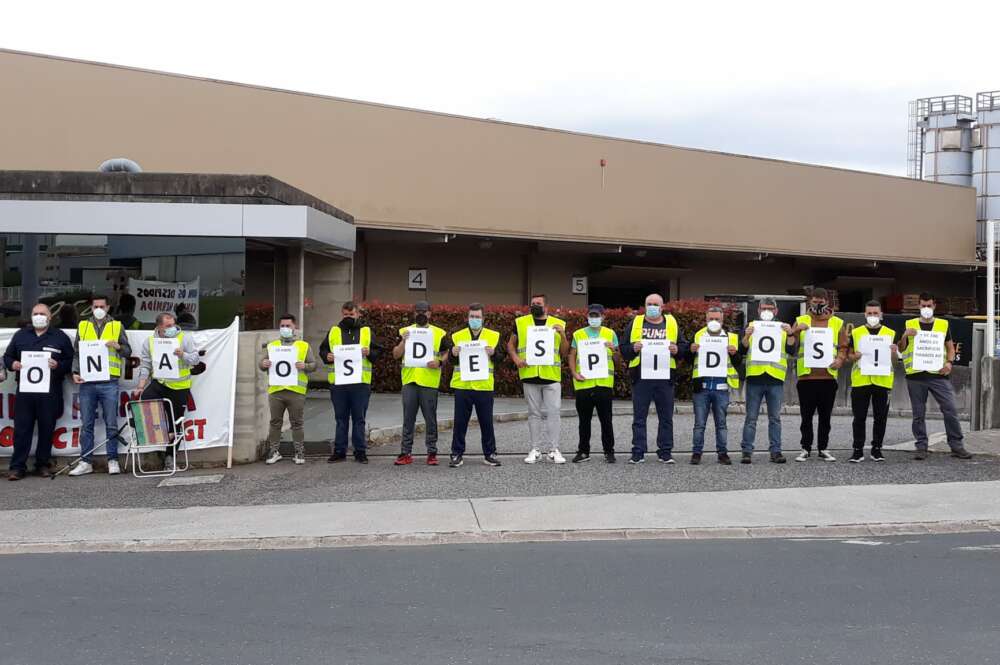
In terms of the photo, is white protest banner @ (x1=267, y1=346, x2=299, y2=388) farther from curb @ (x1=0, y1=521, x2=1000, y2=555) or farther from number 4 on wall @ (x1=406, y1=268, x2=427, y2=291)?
number 4 on wall @ (x1=406, y1=268, x2=427, y2=291)

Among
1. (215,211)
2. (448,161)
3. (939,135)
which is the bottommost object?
(215,211)

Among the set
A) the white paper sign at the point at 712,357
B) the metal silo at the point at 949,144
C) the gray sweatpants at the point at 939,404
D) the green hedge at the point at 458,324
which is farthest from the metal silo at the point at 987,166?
the white paper sign at the point at 712,357

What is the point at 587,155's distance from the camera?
2794cm

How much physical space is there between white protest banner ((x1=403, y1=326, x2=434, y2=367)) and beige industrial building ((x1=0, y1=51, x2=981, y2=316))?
11777mm

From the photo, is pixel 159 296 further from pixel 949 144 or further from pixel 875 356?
pixel 949 144

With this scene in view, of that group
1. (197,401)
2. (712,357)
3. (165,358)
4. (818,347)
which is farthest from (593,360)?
(165,358)

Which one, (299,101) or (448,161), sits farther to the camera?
(448,161)

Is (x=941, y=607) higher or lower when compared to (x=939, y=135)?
lower

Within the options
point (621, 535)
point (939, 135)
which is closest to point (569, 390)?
point (621, 535)

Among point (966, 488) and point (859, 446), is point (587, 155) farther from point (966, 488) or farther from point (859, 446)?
point (966, 488)

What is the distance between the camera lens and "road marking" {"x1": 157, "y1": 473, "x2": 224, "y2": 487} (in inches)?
463

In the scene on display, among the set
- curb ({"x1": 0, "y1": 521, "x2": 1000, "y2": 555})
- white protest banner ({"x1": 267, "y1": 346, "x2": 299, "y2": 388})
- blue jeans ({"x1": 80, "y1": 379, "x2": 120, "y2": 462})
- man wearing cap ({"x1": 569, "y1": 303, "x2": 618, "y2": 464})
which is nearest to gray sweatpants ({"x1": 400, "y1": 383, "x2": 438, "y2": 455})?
white protest banner ({"x1": 267, "y1": 346, "x2": 299, "y2": 388})

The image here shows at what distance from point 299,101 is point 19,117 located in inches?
233

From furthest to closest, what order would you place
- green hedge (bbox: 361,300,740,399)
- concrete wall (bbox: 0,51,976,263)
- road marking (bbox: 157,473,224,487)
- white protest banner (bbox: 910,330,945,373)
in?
concrete wall (bbox: 0,51,976,263) → green hedge (bbox: 361,300,740,399) → white protest banner (bbox: 910,330,945,373) → road marking (bbox: 157,473,224,487)
